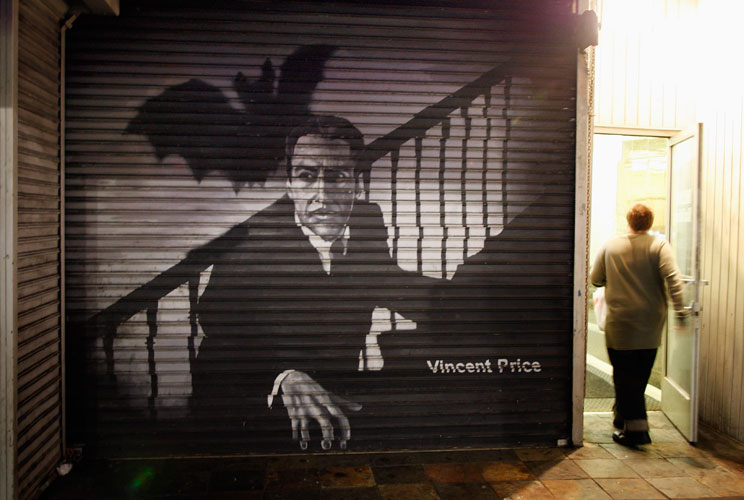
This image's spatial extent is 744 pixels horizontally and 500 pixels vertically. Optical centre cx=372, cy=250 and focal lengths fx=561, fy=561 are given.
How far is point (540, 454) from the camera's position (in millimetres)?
4824

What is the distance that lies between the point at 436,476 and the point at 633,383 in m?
2.03

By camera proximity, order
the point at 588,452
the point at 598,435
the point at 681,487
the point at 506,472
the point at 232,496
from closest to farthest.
Result: the point at 232,496 < the point at 681,487 < the point at 506,472 < the point at 588,452 < the point at 598,435

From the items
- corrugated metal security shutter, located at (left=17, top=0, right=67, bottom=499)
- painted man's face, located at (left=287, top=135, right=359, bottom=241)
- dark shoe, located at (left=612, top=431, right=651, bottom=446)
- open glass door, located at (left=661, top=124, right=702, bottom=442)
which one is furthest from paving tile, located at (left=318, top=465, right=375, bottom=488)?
open glass door, located at (left=661, top=124, right=702, bottom=442)

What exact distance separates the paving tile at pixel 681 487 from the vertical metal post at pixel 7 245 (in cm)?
456

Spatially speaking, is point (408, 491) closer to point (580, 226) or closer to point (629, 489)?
point (629, 489)

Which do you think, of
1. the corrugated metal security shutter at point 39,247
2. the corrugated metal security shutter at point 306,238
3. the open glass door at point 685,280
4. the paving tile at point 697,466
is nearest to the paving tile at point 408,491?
the corrugated metal security shutter at point 306,238

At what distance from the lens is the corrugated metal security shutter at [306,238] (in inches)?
181

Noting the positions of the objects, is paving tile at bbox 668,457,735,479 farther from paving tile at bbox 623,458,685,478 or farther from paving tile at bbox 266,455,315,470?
paving tile at bbox 266,455,315,470

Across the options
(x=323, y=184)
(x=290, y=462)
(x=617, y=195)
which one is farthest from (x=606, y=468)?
(x=617, y=195)

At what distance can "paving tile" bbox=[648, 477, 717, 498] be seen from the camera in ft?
13.5

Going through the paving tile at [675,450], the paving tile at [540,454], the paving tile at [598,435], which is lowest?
the paving tile at [540,454]

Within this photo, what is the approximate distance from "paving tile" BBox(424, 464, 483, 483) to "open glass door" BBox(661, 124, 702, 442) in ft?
7.04

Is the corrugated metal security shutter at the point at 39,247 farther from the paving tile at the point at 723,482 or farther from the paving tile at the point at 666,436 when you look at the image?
the paving tile at the point at 666,436

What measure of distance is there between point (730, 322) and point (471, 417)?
2.64 meters
